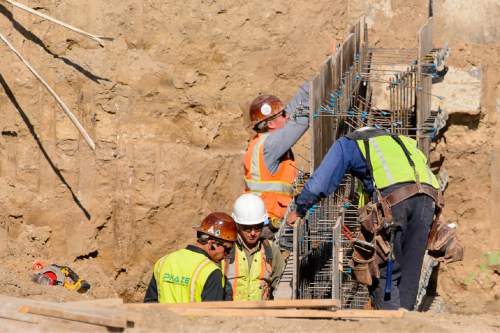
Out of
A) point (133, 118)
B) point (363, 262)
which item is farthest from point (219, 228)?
point (133, 118)

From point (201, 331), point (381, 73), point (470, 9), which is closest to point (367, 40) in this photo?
point (381, 73)

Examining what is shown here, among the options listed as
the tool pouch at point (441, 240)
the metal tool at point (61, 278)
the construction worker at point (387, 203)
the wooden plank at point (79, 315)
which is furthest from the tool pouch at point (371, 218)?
the metal tool at point (61, 278)

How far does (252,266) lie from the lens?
900cm

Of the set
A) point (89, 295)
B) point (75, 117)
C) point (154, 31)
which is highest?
point (154, 31)

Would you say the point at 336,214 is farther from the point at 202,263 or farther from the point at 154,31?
the point at 154,31

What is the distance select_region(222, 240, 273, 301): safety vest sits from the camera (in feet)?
29.4

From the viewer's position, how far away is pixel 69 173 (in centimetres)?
1166

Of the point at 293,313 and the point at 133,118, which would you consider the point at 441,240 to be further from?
the point at 133,118

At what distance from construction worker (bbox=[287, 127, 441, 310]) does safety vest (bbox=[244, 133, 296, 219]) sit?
61.7 inches

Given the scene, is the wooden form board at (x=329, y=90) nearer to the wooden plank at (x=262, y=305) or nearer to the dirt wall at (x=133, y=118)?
the dirt wall at (x=133, y=118)

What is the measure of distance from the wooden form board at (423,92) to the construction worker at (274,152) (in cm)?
167

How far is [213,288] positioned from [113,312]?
1.57 metres

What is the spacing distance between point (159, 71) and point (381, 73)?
9.01 ft

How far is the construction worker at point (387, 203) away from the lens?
8.68 meters
